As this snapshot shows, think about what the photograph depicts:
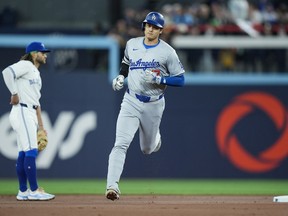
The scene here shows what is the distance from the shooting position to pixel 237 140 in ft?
49.1

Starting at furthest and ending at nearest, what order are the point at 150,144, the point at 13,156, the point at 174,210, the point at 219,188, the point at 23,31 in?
A: 1. the point at 23,31
2. the point at 13,156
3. the point at 219,188
4. the point at 150,144
5. the point at 174,210

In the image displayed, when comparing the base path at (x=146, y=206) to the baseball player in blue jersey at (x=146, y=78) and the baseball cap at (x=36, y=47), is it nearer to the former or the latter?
the baseball player in blue jersey at (x=146, y=78)

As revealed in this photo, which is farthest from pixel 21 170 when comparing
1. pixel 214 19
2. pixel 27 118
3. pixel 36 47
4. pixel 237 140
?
pixel 214 19

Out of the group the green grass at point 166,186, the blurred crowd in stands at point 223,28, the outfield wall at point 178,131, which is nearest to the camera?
the green grass at point 166,186

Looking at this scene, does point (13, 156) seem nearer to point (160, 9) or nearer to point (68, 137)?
point (68, 137)

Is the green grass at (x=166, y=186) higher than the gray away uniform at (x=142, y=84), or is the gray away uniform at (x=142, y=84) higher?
the gray away uniform at (x=142, y=84)

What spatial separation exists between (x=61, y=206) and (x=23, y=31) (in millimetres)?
8624

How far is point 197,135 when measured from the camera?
1487 centimetres

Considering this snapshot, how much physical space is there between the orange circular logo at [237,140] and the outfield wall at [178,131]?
0.06 ft

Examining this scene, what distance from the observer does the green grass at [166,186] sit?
39.8 ft

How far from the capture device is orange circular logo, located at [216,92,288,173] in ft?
48.9

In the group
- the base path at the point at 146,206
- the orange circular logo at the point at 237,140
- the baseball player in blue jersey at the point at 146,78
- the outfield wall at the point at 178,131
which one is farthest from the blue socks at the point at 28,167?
the orange circular logo at the point at 237,140

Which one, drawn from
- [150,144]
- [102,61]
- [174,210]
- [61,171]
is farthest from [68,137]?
[174,210]

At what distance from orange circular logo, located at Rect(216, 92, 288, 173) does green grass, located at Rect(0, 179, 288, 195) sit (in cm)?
38
